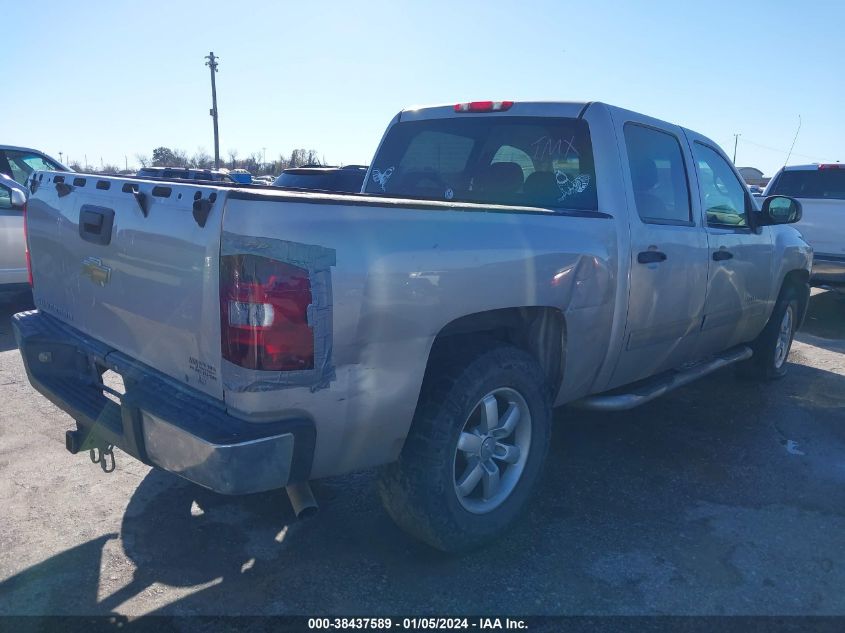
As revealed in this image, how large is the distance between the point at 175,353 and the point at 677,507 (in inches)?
104

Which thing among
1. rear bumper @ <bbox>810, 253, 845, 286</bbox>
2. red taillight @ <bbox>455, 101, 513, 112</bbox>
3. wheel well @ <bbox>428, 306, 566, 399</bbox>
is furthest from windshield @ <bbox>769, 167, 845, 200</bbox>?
wheel well @ <bbox>428, 306, 566, 399</bbox>

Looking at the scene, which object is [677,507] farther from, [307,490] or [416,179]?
[416,179]

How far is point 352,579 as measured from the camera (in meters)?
2.95

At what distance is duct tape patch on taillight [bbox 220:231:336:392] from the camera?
2.22m

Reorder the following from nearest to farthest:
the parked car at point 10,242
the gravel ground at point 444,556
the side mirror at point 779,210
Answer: the gravel ground at point 444,556
the side mirror at point 779,210
the parked car at point 10,242

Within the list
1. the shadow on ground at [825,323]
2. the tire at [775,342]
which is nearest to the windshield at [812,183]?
the shadow on ground at [825,323]

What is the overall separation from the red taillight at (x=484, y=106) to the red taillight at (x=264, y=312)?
7.62ft

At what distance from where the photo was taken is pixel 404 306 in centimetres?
253

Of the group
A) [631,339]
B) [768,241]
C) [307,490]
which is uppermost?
[768,241]

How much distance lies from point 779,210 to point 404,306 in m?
3.67

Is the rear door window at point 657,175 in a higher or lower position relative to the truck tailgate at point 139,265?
higher

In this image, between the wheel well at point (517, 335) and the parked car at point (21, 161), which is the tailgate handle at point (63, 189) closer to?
the wheel well at point (517, 335)

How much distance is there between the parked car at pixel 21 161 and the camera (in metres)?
9.04

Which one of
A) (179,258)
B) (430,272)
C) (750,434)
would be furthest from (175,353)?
(750,434)
